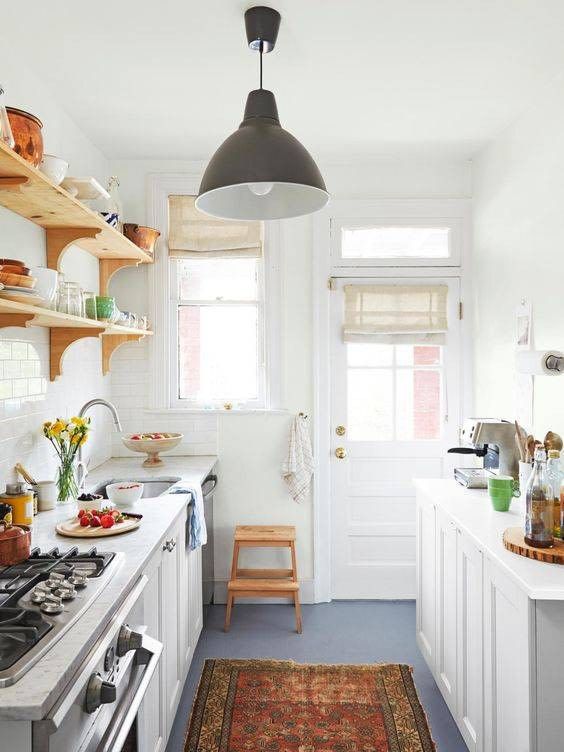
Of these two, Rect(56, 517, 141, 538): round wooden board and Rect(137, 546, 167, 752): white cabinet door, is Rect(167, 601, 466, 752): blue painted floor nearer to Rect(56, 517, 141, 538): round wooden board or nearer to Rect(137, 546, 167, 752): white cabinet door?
Rect(137, 546, 167, 752): white cabinet door

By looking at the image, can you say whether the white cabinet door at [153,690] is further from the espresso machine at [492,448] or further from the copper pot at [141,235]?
the copper pot at [141,235]

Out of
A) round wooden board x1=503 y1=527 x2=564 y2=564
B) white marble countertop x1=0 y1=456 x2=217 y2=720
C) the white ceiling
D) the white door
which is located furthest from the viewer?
the white door

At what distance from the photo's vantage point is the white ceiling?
7.36 feet

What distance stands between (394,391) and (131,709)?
106 inches

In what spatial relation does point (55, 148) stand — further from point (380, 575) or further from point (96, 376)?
point (380, 575)

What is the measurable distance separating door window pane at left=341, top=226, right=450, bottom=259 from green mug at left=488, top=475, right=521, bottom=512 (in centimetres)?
186

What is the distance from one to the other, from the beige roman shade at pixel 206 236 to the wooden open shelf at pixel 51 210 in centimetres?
63

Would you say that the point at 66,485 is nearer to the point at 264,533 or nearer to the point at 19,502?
the point at 19,502

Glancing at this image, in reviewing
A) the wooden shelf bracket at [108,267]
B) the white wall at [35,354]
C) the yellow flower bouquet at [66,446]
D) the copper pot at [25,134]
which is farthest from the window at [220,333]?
the copper pot at [25,134]

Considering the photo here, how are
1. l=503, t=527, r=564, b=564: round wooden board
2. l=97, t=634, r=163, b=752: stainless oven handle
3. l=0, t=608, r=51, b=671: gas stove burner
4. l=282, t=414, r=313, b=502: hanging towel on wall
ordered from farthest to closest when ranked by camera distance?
l=282, t=414, r=313, b=502: hanging towel on wall → l=503, t=527, r=564, b=564: round wooden board → l=97, t=634, r=163, b=752: stainless oven handle → l=0, t=608, r=51, b=671: gas stove burner

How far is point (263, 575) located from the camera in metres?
3.79

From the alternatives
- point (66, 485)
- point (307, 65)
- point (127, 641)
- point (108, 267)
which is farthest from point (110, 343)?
point (127, 641)

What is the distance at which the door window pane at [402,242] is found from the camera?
394 centimetres

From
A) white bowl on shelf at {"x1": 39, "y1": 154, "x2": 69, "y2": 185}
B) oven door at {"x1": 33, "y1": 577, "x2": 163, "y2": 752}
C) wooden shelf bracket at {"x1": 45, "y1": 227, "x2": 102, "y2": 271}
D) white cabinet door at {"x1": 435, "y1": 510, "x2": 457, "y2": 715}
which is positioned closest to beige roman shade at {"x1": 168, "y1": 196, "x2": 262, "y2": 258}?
wooden shelf bracket at {"x1": 45, "y1": 227, "x2": 102, "y2": 271}
